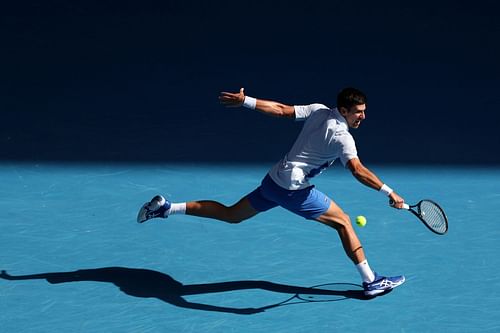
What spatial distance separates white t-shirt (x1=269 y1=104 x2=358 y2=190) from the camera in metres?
8.71

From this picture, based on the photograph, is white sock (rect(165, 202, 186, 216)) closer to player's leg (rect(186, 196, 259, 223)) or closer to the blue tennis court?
player's leg (rect(186, 196, 259, 223))

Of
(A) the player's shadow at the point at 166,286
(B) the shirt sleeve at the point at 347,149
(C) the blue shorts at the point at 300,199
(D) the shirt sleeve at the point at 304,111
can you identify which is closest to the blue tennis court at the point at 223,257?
(A) the player's shadow at the point at 166,286

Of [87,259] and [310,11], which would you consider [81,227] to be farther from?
[310,11]

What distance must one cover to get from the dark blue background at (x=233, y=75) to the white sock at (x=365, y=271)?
3.09m

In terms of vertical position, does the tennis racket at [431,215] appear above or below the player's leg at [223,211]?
below

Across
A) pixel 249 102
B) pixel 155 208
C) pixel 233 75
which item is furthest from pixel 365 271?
pixel 233 75

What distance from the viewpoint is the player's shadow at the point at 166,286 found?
356 inches

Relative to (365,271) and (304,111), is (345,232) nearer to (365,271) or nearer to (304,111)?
(365,271)

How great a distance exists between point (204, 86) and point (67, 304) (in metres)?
5.24

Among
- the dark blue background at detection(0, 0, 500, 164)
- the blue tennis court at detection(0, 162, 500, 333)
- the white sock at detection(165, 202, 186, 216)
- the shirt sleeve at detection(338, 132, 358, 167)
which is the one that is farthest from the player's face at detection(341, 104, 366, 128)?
the dark blue background at detection(0, 0, 500, 164)

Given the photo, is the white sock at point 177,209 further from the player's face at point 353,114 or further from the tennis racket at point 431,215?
Answer: the tennis racket at point 431,215

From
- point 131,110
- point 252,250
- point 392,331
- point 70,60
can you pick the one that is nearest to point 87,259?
point 252,250

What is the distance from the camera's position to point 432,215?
8.92 meters

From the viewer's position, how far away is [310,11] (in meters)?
15.3
